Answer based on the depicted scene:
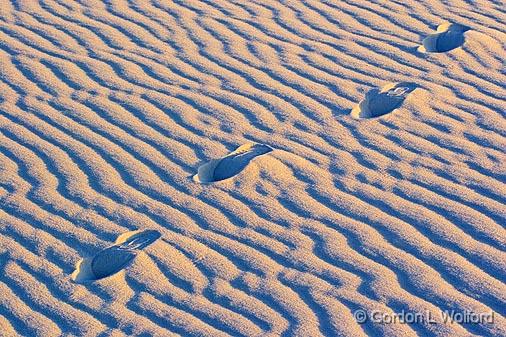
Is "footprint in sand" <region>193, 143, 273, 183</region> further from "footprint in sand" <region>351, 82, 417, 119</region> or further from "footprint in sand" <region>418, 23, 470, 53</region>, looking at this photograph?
"footprint in sand" <region>418, 23, 470, 53</region>

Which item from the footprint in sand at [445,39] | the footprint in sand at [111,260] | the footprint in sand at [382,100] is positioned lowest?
the footprint in sand at [111,260]

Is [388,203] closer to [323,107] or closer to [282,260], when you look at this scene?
[282,260]

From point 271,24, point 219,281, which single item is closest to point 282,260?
point 219,281

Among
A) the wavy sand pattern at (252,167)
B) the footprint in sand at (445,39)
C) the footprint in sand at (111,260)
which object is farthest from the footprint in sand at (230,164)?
the footprint in sand at (445,39)

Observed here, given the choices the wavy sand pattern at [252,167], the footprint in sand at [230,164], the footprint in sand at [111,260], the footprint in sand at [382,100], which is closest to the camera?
the wavy sand pattern at [252,167]

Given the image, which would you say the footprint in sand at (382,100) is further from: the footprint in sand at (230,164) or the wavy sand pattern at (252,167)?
the footprint in sand at (230,164)

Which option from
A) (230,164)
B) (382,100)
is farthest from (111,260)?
(382,100)
